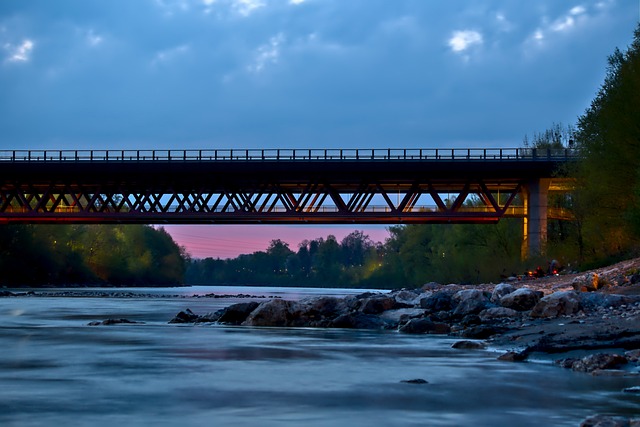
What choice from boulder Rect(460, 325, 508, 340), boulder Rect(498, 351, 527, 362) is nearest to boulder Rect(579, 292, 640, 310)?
boulder Rect(460, 325, 508, 340)

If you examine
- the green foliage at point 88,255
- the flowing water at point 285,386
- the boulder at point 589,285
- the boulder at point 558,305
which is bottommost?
the flowing water at point 285,386

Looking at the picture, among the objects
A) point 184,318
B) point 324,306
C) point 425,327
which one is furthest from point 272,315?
point 425,327

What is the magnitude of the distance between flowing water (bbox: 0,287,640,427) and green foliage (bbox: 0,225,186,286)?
9340 centimetres

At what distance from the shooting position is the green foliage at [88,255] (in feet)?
363

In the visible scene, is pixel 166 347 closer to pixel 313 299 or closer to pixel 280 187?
pixel 313 299

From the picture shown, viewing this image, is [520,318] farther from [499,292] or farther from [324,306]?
[324,306]

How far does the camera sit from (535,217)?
66.4 metres

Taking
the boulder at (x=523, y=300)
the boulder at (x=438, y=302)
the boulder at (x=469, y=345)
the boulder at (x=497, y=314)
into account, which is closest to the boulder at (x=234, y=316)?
the boulder at (x=438, y=302)

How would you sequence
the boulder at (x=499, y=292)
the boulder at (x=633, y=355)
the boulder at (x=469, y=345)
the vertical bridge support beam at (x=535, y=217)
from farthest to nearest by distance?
1. the vertical bridge support beam at (x=535, y=217)
2. the boulder at (x=499, y=292)
3. the boulder at (x=469, y=345)
4. the boulder at (x=633, y=355)

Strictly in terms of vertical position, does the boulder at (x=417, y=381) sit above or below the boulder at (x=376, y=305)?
below

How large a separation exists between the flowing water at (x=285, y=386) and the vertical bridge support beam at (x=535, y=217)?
4456 centimetres

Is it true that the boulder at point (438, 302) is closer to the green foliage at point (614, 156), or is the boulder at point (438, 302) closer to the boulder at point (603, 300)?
the boulder at point (603, 300)

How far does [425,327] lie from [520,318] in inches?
124

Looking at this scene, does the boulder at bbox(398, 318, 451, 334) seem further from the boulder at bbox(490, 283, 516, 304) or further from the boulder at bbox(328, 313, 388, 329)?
the boulder at bbox(490, 283, 516, 304)
